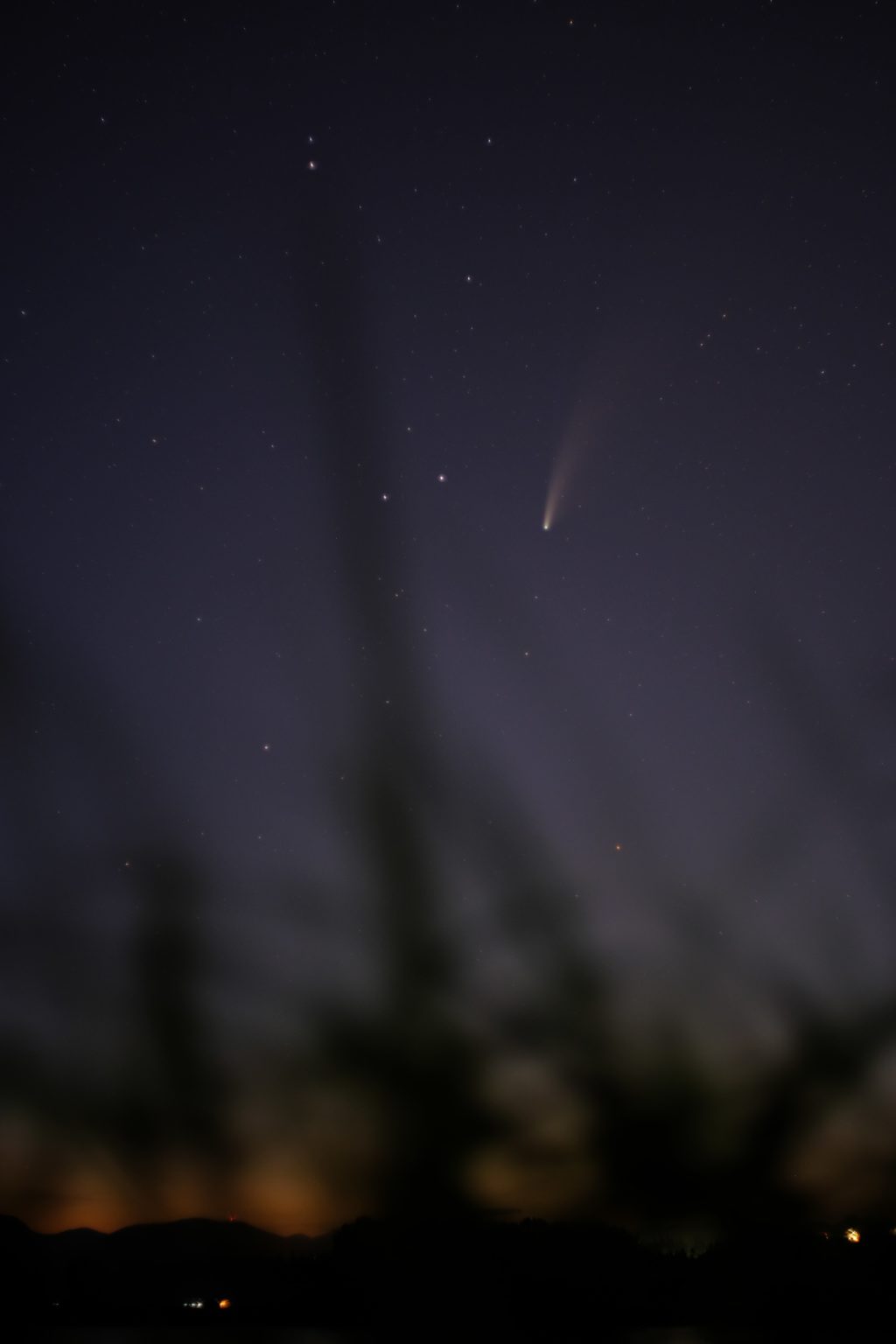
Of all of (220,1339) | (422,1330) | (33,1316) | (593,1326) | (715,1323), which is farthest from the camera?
(715,1323)

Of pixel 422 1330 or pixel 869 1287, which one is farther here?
pixel 869 1287

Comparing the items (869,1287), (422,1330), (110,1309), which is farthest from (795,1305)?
(110,1309)

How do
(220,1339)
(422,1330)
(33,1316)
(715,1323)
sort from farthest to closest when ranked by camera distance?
1. (715,1323)
2. (33,1316)
3. (422,1330)
4. (220,1339)

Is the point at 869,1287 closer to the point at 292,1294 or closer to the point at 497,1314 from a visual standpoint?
the point at 497,1314

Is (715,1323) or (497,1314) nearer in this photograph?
(497,1314)

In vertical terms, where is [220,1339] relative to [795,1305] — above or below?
above

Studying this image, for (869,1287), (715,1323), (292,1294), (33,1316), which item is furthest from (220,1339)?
(715,1323)

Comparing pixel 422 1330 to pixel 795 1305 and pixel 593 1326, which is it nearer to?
pixel 593 1326

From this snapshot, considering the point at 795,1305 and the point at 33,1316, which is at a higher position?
the point at 33,1316

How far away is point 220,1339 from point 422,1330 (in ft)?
76.9

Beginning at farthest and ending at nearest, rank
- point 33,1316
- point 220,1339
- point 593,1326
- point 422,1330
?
point 593,1326
point 33,1316
point 422,1330
point 220,1339

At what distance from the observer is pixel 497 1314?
6791 inches

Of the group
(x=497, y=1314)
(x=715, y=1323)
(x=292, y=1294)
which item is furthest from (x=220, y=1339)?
(x=715, y=1323)

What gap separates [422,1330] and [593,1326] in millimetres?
72258
